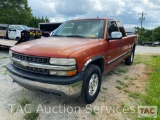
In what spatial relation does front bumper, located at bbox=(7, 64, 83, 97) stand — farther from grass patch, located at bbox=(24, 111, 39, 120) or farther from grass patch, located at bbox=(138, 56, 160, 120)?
grass patch, located at bbox=(138, 56, 160, 120)

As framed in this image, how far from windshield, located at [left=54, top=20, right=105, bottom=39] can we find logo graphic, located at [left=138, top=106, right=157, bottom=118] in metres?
1.78

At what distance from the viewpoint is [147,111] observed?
3277 millimetres

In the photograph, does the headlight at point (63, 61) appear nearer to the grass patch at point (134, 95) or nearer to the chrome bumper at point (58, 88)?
the chrome bumper at point (58, 88)

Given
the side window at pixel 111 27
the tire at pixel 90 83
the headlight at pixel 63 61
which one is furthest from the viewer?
the side window at pixel 111 27

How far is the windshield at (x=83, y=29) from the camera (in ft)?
13.0

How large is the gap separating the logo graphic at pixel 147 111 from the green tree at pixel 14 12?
32.3 m

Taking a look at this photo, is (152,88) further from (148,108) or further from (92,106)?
(92,106)

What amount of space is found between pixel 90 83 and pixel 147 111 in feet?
4.05

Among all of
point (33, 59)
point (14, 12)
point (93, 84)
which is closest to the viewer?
point (33, 59)

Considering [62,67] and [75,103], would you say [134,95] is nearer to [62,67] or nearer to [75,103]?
[75,103]

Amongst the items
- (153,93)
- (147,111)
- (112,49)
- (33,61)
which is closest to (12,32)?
(112,49)

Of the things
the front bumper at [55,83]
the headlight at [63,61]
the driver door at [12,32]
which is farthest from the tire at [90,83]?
the driver door at [12,32]

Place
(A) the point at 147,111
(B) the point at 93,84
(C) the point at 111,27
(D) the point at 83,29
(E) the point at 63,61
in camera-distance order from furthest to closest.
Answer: (C) the point at 111,27, (D) the point at 83,29, (B) the point at 93,84, (A) the point at 147,111, (E) the point at 63,61

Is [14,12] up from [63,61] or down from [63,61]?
up
